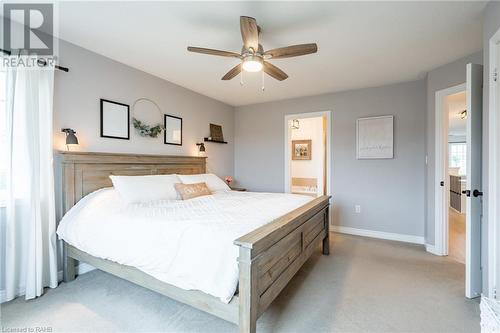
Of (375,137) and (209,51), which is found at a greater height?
(209,51)

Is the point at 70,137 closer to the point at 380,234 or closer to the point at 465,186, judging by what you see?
the point at 380,234

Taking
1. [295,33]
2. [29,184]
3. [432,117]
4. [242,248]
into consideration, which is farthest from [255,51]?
[432,117]

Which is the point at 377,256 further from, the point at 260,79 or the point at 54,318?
the point at 54,318

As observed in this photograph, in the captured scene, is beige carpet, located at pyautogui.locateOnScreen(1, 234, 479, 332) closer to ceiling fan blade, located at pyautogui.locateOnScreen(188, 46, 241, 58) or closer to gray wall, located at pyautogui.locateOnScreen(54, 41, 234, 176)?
gray wall, located at pyautogui.locateOnScreen(54, 41, 234, 176)

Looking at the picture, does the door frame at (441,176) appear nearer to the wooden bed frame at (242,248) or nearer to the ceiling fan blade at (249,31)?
the wooden bed frame at (242,248)

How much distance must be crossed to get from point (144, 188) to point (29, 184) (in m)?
0.96

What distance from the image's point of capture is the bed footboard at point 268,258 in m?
1.36

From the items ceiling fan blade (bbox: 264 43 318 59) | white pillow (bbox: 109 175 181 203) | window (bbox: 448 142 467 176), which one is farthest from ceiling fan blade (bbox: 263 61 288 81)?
window (bbox: 448 142 467 176)

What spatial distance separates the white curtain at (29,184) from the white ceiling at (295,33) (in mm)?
680

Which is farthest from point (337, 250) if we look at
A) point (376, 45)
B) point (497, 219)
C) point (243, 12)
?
point (243, 12)

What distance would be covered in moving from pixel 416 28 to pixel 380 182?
7.84 ft

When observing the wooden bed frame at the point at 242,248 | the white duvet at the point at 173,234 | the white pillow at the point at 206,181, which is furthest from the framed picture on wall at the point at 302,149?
the white duvet at the point at 173,234

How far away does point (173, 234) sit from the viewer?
5.42 feet

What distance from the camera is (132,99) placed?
314 centimetres
